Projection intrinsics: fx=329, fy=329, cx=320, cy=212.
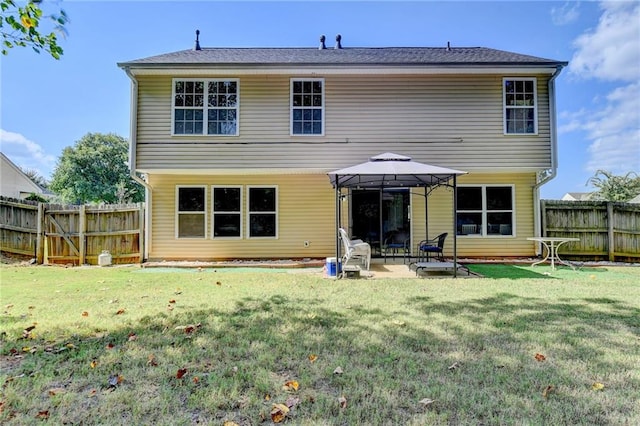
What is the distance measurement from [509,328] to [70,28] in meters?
6.46

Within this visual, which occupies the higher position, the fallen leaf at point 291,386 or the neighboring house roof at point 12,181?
the neighboring house roof at point 12,181

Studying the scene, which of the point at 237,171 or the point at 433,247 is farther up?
the point at 237,171

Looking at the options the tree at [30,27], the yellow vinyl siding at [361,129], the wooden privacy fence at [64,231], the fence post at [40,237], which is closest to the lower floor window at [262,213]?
the yellow vinyl siding at [361,129]

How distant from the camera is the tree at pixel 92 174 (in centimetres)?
3206

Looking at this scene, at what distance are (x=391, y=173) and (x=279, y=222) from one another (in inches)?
171

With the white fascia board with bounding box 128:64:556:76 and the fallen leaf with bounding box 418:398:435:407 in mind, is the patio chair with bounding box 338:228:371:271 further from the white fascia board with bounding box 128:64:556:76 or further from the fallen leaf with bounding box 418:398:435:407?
the fallen leaf with bounding box 418:398:435:407

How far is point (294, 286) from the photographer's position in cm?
645

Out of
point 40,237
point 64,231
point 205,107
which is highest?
point 205,107

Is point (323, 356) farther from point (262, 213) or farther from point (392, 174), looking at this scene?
point (262, 213)

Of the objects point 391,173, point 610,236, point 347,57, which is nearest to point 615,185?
point 610,236

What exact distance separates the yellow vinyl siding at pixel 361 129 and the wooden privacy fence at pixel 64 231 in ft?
6.80

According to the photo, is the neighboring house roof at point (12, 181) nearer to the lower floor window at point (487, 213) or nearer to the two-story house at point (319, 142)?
the two-story house at point (319, 142)

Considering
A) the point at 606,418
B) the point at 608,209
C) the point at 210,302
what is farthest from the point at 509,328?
the point at 608,209

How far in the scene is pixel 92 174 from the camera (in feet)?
109
